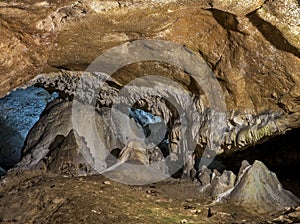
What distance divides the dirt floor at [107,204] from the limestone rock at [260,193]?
0.58ft

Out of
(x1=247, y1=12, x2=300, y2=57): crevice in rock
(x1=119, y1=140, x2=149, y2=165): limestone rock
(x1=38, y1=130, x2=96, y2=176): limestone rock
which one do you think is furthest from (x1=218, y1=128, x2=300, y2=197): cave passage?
(x1=247, y1=12, x2=300, y2=57): crevice in rock

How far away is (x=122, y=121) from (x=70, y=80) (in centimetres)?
143

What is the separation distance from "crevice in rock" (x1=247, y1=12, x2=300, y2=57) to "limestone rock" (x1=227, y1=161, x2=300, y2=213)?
4.63 feet

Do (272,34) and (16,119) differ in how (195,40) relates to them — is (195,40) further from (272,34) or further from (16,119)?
(16,119)

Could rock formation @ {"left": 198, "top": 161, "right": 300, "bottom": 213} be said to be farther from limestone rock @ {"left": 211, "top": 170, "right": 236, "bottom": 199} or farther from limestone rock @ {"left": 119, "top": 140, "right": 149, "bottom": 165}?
limestone rock @ {"left": 119, "top": 140, "right": 149, "bottom": 165}

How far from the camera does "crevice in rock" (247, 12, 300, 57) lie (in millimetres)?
3612

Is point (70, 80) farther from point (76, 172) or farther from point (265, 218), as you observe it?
point (265, 218)

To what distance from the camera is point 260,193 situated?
11.9 feet

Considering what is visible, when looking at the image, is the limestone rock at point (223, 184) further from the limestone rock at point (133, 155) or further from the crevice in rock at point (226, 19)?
the crevice in rock at point (226, 19)

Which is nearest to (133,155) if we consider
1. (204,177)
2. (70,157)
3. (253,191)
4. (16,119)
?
(70,157)

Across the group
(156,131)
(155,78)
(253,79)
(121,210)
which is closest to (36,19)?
(121,210)

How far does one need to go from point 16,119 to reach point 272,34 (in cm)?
825

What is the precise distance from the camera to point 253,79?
445 cm

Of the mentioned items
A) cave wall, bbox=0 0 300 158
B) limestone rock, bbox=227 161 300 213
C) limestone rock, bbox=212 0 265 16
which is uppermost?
limestone rock, bbox=212 0 265 16
